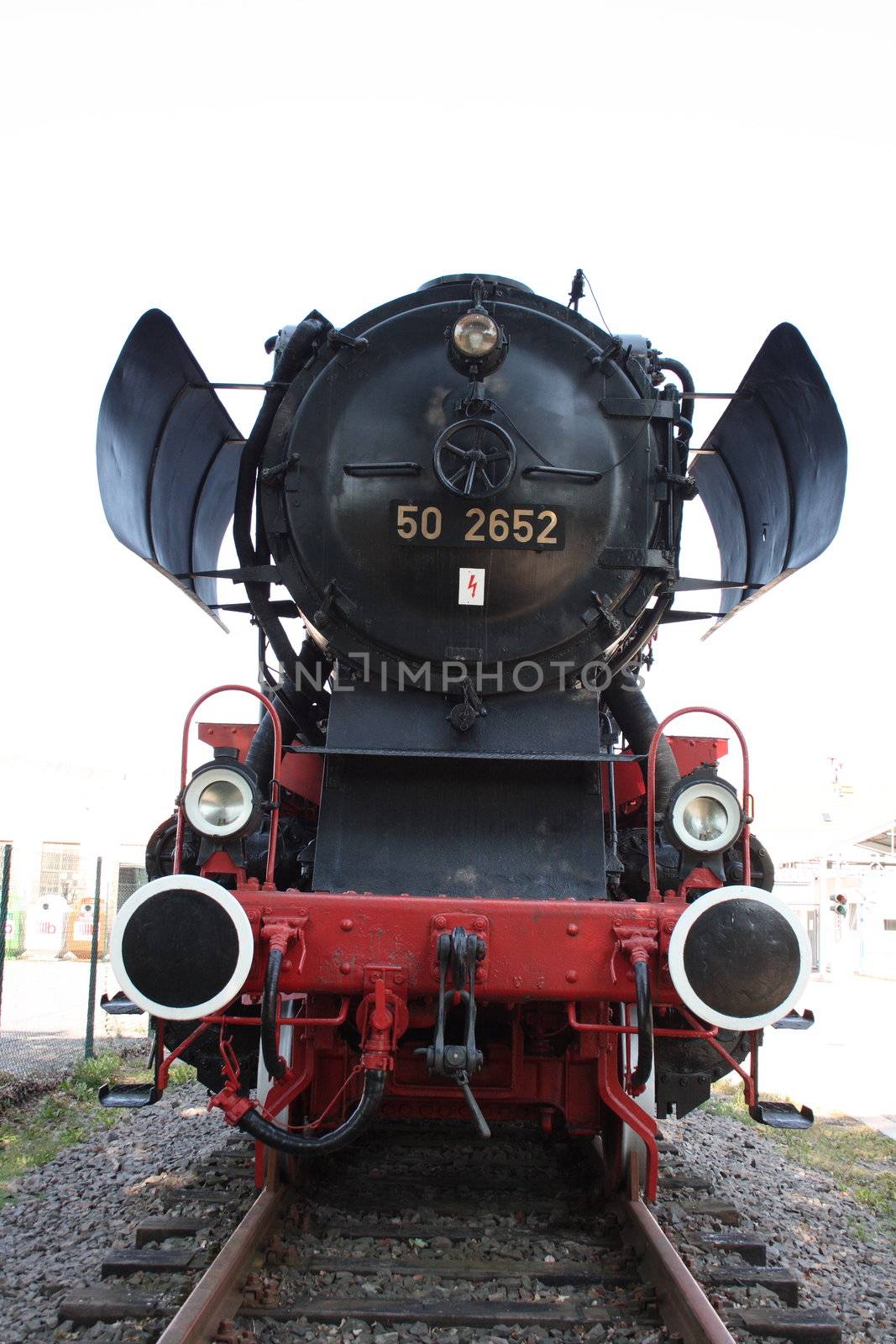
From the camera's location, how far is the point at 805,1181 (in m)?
4.73

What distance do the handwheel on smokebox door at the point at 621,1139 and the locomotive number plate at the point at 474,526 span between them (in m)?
1.62

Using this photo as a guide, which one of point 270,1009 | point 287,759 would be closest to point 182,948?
point 270,1009

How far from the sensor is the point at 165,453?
432 centimetres

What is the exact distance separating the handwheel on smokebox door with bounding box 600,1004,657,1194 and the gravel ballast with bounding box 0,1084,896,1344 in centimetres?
22

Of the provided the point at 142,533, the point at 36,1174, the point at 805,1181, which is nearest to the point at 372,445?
the point at 142,533

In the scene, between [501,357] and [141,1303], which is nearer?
[141,1303]

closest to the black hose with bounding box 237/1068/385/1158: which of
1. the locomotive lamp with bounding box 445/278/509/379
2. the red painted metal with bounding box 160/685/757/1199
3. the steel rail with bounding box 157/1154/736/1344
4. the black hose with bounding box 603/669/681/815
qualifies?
the red painted metal with bounding box 160/685/757/1199

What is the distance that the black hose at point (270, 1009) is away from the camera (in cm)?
273

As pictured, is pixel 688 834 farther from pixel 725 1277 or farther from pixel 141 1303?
pixel 141 1303

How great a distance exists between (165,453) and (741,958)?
3029 millimetres

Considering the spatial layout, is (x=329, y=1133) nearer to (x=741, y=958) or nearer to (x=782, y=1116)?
(x=741, y=958)

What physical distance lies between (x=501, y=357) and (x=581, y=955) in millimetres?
2053

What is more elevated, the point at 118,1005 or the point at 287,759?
the point at 287,759

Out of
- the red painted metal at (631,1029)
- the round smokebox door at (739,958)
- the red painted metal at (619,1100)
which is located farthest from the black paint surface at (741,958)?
the red painted metal at (619,1100)
